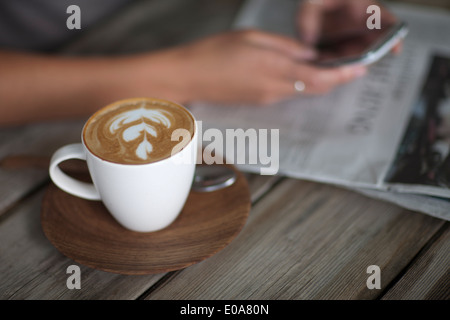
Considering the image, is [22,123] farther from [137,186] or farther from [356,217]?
[356,217]

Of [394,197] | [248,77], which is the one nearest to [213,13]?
[248,77]

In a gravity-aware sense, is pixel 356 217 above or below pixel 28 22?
below

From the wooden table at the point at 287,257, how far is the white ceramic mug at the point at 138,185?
2.4 inches

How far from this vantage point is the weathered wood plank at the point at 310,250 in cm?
43

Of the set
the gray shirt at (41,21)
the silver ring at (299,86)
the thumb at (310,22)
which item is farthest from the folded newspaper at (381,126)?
the gray shirt at (41,21)

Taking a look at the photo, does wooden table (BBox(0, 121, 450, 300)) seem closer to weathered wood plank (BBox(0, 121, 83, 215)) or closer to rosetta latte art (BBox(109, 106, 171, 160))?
weathered wood plank (BBox(0, 121, 83, 215))

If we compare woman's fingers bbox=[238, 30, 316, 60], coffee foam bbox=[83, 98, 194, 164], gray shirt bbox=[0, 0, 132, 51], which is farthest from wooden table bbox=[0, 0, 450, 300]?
gray shirt bbox=[0, 0, 132, 51]

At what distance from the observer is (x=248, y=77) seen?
68 cm

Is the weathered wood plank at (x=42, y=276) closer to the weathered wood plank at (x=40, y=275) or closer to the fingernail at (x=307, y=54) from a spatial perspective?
the weathered wood plank at (x=40, y=275)

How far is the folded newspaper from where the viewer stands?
53 centimetres

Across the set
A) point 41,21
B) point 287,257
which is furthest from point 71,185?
point 41,21

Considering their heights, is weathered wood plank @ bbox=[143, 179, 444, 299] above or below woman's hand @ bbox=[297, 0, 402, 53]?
below

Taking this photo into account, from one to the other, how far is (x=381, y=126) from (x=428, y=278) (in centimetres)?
25
